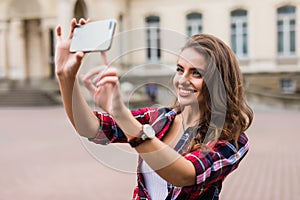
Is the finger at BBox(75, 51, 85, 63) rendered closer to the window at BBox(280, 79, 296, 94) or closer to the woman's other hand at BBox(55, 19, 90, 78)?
the woman's other hand at BBox(55, 19, 90, 78)

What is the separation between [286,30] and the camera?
73.6ft

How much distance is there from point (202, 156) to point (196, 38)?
1.26 feet

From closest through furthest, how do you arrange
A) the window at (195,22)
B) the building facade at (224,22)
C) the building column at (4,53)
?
the building facade at (224,22), the window at (195,22), the building column at (4,53)

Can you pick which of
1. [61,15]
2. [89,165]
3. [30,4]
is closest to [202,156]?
[89,165]

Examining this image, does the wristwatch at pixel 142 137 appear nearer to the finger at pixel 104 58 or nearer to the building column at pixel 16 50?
the finger at pixel 104 58

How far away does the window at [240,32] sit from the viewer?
23078 millimetres

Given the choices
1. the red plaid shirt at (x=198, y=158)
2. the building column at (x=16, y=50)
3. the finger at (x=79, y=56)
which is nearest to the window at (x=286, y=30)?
the building column at (x=16, y=50)

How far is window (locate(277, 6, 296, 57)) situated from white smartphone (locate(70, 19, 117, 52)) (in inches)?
883

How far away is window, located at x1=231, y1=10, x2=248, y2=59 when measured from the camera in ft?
75.7

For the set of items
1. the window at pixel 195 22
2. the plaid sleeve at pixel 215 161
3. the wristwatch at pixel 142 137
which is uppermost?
the window at pixel 195 22

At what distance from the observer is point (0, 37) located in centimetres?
2547

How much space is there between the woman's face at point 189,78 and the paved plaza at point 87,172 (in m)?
0.42

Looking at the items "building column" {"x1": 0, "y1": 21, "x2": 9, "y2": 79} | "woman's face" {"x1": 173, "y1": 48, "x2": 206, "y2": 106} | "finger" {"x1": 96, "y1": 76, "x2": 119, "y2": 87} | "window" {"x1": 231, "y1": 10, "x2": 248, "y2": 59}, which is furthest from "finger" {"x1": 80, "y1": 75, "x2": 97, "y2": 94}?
"building column" {"x1": 0, "y1": 21, "x2": 9, "y2": 79}

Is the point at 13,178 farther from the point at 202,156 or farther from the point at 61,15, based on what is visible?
the point at 61,15
